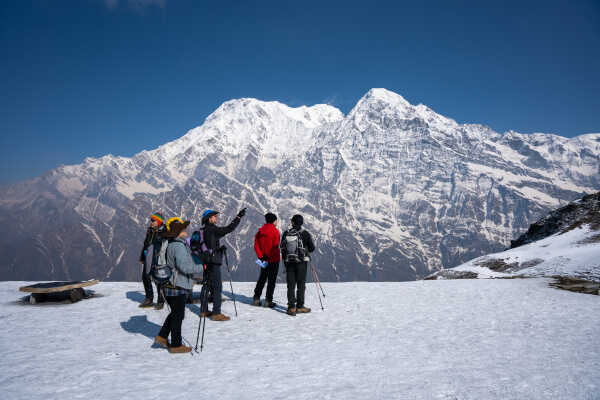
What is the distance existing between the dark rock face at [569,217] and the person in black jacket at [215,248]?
84.3 feet

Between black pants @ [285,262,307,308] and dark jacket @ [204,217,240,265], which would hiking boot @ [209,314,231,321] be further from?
black pants @ [285,262,307,308]

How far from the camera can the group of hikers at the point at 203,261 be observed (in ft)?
29.4

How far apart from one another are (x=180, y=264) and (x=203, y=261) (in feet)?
7.79

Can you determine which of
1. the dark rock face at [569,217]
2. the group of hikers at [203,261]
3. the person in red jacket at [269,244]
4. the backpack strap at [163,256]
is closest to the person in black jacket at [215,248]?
the group of hikers at [203,261]

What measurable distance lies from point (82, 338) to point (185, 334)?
2.77 meters

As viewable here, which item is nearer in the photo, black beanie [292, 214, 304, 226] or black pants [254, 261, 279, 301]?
black beanie [292, 214, 304, 226]

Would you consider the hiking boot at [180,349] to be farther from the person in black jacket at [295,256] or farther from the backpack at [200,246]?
the person in black jacket at [295,256]

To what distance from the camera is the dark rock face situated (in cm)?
2722

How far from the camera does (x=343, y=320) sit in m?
12.1

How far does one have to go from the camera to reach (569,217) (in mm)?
30297

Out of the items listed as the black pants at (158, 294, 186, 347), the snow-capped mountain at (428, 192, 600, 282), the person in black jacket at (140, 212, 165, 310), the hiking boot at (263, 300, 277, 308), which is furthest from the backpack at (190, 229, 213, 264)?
the snow-capped mountain at (428, 192, 600, 282)

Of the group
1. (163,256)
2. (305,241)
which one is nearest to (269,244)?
(305,241)

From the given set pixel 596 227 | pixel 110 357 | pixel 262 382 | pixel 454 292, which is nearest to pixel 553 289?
pixel 454 292

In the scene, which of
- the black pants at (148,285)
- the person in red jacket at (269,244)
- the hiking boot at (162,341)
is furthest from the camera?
the black pants at (148,285)
